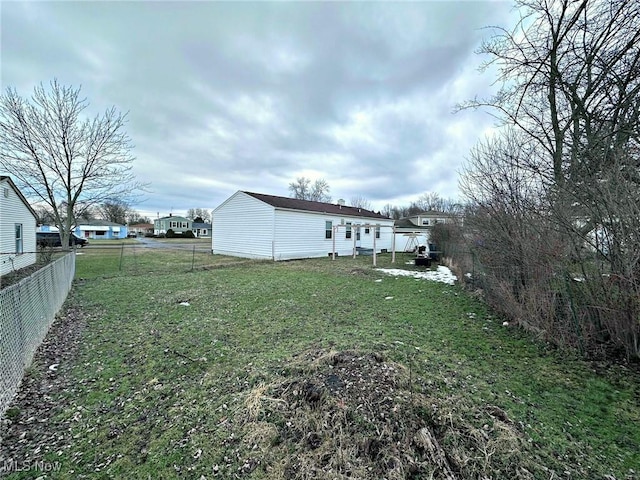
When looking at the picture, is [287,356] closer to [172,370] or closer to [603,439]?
[172,370]

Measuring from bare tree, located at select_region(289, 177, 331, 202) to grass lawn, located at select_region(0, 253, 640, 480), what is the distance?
4884 centimetres

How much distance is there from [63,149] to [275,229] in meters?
11.4

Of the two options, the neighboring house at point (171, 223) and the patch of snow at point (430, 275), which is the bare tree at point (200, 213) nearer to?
the neighboring house at point (171, 223)

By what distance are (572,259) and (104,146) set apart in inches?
784

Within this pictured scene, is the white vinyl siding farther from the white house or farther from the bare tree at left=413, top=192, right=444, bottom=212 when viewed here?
the bare tree at left=413, top=192, right=444, bottom=212

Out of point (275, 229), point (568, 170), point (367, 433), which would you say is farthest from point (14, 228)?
point (568, 170)

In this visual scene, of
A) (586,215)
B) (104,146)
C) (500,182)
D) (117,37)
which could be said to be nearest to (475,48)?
(500,182)

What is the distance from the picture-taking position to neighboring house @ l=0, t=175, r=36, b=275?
11.6 m

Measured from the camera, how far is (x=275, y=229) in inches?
630

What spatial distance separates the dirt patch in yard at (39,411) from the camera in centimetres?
233

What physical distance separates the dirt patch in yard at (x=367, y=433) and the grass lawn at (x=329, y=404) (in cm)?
1

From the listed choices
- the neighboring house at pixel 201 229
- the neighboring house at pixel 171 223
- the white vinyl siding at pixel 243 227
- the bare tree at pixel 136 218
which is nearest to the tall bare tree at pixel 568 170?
the white vinyl siding at pixel 243 227

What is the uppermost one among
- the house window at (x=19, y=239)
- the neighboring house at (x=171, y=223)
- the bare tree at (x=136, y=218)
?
the bare tree at (x=136, y=218)

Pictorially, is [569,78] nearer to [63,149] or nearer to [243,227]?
[243,227]
